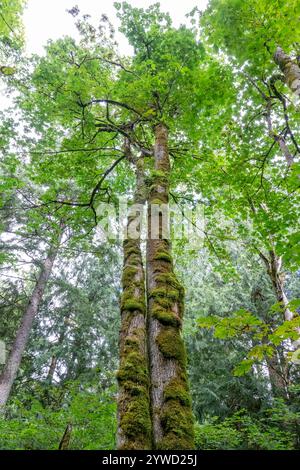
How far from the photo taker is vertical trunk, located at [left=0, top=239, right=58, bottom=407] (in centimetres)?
896

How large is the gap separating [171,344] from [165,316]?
306mm

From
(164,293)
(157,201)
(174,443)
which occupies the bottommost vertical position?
(174,443)

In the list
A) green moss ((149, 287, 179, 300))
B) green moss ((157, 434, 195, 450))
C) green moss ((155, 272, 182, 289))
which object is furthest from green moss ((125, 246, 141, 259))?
green moss ((157, 434, 195, 450))

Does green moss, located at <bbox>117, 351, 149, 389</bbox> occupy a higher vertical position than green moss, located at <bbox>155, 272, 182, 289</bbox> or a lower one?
lower

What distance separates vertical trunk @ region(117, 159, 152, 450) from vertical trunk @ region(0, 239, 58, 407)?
295 inches

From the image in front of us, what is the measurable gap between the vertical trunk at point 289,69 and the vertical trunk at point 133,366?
3201mm

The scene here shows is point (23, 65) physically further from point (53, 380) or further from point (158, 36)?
point (53, 380)

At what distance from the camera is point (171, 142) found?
7105mm

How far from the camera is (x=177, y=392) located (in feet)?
8.14

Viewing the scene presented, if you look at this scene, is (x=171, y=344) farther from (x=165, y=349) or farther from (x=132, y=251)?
(x=132, y=251)

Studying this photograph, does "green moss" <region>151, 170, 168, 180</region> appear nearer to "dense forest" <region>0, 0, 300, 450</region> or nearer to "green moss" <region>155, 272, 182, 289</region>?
"dense forest" <region>0, 0, 300, 450</region>

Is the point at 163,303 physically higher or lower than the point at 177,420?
higher

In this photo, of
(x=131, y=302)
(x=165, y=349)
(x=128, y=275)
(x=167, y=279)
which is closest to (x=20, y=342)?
(x=128, y=275)
